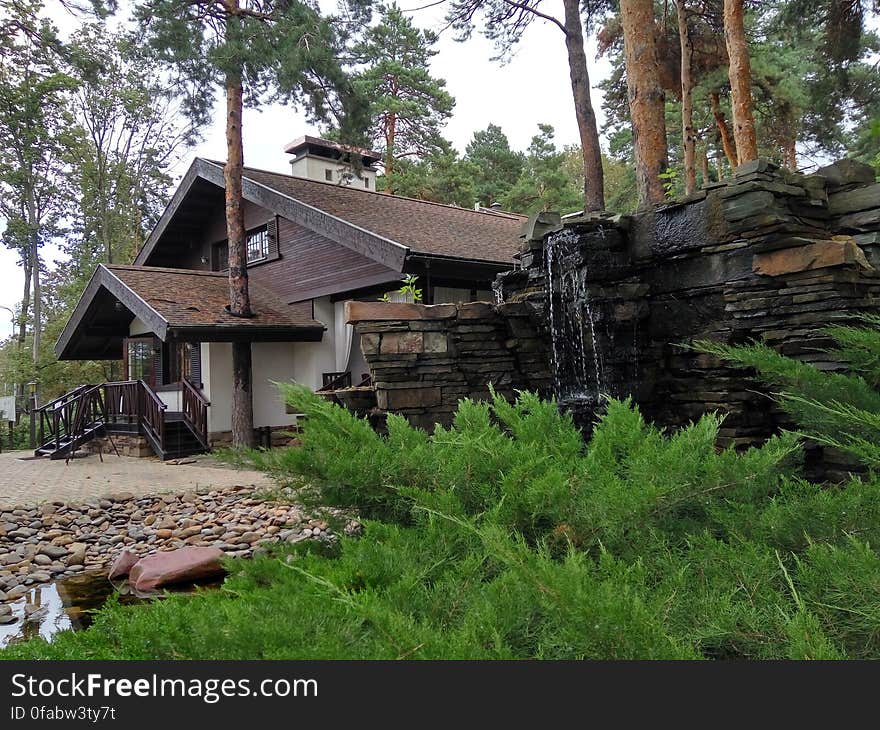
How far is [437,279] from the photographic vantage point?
11000mm

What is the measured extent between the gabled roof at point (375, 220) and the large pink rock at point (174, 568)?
5689 millimetres

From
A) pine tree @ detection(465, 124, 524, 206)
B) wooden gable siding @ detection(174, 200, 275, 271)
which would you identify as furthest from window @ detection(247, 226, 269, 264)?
pine tree @ detection(465, 124, 524, 206)

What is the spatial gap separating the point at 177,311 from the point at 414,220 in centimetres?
467

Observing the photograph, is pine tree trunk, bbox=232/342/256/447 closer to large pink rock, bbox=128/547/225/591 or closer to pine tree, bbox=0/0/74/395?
large pink rock, bbox=128/547/225/591

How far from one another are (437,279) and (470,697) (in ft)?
32.9

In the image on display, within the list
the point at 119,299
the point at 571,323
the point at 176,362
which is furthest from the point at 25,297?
the point at 571,323

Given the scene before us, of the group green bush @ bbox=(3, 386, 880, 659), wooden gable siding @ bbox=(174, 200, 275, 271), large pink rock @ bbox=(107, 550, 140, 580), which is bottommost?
large pink rock @ bbox=(107, 550, 140, 580)

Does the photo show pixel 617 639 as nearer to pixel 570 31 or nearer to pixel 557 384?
pixel 557 384

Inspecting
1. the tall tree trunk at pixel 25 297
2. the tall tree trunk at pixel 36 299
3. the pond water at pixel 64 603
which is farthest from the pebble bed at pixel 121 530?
the tall tree trunk at pixel 25 297

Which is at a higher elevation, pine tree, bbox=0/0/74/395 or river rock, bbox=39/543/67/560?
pine tree, bbox=0/0/74/395

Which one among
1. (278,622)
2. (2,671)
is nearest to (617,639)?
(278,622)

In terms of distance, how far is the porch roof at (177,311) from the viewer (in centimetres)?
1075

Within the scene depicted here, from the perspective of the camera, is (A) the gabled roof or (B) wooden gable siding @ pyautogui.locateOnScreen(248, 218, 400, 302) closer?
(A) the gabled roof

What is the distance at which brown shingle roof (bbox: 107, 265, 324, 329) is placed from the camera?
36.0 ft
